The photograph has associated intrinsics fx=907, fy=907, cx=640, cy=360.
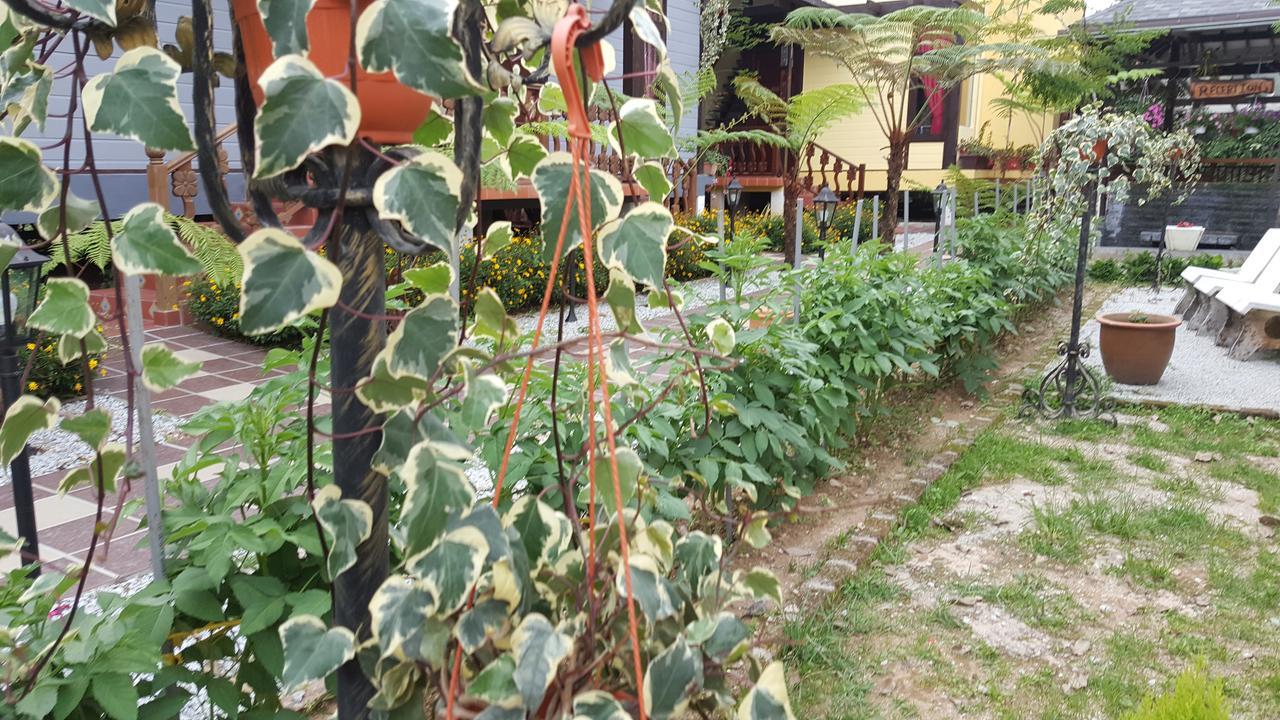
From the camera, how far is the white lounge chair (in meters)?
7.76

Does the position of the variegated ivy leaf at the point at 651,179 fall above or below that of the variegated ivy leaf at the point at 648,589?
above

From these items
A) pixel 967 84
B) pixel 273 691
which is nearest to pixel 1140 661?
pixel 273 691

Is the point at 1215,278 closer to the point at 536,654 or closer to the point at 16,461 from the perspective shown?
the point at 536,654

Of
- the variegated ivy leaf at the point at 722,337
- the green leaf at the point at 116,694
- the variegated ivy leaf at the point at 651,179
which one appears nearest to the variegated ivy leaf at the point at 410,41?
the variegated ivy leaf at the point at 651,179

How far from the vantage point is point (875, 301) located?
13.5ft

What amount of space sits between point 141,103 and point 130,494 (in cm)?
336

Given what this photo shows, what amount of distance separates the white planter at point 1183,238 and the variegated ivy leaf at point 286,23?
1308 centimetres

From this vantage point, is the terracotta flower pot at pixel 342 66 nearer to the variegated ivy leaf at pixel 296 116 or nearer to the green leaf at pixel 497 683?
the variegated ivy leaf at pixel 296 116

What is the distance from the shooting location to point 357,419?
118 cm

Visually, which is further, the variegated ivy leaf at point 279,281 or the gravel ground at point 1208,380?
the gravel ground at point 1208,380

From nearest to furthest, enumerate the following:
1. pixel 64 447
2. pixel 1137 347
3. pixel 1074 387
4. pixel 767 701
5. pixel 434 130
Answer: pixel 767 701
pixel 434 130
pixel 64 447
pixel 1074 387
pixel 1137 347

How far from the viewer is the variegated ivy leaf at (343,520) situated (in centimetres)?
108

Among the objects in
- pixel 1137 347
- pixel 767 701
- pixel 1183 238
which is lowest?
pixel 1137 347

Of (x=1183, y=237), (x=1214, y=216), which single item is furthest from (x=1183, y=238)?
(x=1214, y=216)
